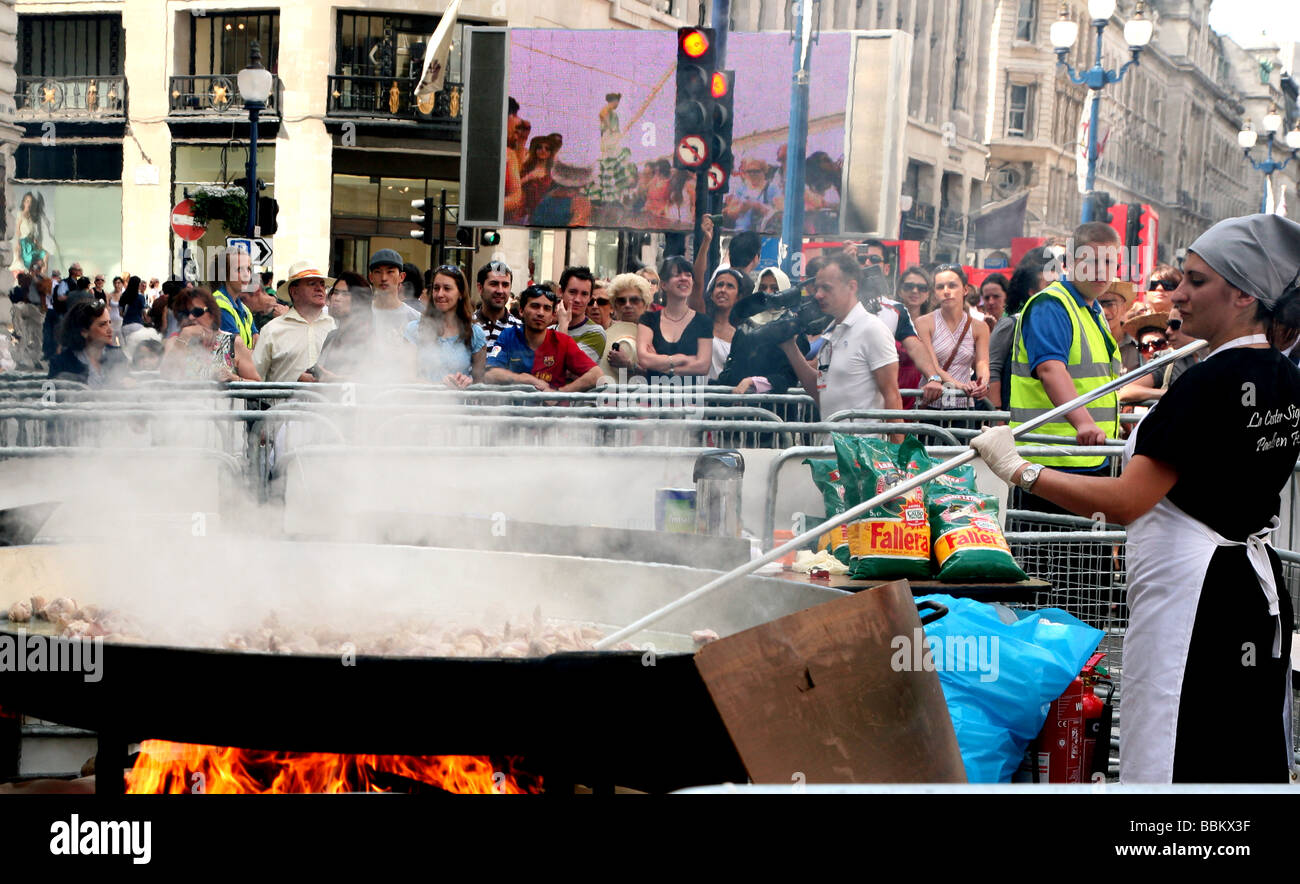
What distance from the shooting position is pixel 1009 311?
8.56 meters

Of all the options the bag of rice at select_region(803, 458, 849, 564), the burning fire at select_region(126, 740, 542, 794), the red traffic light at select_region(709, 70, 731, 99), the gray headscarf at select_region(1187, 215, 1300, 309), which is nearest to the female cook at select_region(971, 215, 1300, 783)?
the gray headscarf at select_region(1187, 215, 1300, 309)

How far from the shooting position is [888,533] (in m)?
4.89

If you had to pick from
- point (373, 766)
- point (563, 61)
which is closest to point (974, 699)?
point (373, 766)

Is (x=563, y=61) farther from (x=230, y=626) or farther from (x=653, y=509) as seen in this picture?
(x=230, y=626)

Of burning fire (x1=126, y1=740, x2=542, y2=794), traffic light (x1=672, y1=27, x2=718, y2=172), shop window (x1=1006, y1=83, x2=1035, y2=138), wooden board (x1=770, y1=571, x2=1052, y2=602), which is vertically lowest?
burning fire (x1=126, y1=740, x2=542, y2=794)

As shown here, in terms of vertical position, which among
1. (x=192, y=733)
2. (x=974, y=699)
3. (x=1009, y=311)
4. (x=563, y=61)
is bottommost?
(x=974, y=699)

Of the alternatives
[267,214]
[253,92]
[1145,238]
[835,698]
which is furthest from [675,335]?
[1145,238]

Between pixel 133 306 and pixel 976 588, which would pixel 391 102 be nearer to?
pixel 133 306

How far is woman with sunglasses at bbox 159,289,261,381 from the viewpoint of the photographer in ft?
31.6

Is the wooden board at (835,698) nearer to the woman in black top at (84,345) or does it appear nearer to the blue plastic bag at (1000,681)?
the blue plastic bag at (1000,681)

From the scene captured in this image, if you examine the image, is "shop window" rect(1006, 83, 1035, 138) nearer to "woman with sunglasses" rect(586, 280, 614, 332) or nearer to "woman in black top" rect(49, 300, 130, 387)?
"woman with sunglasses" rect(586, 280, 614, 332)

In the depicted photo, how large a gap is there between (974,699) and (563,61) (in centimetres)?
1803

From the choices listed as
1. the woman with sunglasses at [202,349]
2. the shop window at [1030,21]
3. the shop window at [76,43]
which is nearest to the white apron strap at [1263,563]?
the woman with sunglasses at [202,349]

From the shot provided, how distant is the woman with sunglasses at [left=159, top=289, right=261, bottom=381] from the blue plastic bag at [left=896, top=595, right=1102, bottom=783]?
A: 6729mm
